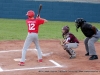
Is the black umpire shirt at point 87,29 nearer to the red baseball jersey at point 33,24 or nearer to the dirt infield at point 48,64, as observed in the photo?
the dirt infield at point 48,64

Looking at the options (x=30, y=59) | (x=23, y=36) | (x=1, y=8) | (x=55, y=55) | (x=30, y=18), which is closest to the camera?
(x=30, y=18)

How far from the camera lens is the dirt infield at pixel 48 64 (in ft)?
26.0

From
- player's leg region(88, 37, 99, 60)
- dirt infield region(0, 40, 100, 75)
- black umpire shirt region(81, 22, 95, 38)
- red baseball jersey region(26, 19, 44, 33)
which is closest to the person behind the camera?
dirt infield region(0, 40, 100, 75)

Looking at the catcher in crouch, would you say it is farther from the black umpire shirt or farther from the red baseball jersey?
the red baseball jersey

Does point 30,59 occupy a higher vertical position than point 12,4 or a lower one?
lower

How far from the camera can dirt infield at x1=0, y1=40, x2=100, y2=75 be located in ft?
26.0

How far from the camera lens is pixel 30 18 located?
862cm

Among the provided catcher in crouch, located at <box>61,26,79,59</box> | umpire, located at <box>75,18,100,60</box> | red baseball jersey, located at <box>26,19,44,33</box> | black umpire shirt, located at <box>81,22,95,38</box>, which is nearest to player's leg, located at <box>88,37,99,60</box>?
umpire, located at <box>75,18,100,60</box>

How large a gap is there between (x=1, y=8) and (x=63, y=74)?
16.9 metres

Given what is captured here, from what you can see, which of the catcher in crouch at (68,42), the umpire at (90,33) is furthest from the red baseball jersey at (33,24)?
the umpire at (90,33)

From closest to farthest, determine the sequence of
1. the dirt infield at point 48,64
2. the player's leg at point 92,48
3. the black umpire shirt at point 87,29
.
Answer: the dirt infield at point 48,64
the black umpire shirt at point 87,29
the player's leg at point 92,48

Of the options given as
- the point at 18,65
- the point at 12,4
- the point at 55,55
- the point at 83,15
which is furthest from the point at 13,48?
the point at 83,15

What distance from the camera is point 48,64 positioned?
8.88 meters

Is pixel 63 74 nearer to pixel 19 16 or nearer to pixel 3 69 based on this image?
pixel 3 69
